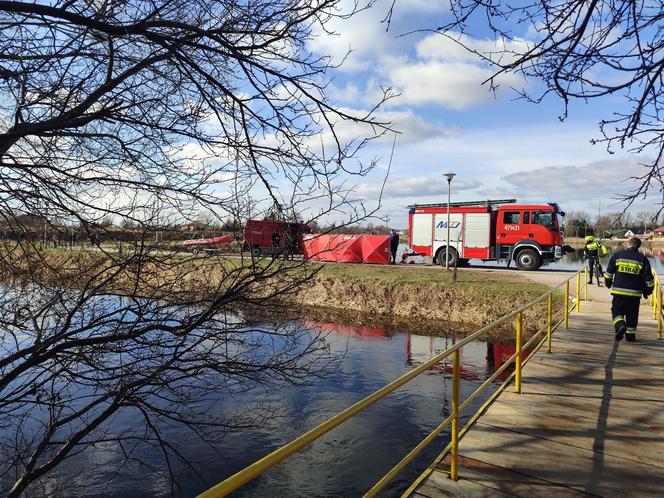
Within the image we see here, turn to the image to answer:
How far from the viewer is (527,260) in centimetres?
2164

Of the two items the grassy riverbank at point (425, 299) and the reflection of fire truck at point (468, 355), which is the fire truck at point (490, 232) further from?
the reflection of fire truck at point (468, 355)

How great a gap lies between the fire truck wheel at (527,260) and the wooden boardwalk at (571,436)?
47.2ft

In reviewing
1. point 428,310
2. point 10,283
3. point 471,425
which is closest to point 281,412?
point 471,425

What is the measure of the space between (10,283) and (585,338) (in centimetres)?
870

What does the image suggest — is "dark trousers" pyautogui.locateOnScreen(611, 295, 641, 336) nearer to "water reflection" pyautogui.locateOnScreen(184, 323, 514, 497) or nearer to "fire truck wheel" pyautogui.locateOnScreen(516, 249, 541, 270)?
"water reflection" pyautogui.locateOnScreen(184, 323, 514, 497)

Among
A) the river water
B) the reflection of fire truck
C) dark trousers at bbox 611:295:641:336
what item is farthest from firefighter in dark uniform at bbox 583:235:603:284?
dark trousers at bbox 611:295:641:336

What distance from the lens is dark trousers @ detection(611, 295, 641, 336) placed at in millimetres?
7997

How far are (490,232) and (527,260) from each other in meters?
2.04

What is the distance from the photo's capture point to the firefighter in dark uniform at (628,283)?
25.7 feet

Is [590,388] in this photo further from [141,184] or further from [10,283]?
[10,283]

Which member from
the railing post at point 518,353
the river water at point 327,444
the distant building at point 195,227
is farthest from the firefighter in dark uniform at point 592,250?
the distant building at point 195,227

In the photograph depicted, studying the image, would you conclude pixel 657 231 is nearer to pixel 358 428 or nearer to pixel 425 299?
pixel 358 428

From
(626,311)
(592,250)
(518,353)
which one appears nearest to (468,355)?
(626,311)

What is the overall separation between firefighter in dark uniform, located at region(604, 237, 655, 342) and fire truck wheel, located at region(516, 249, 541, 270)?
44.1 ft
